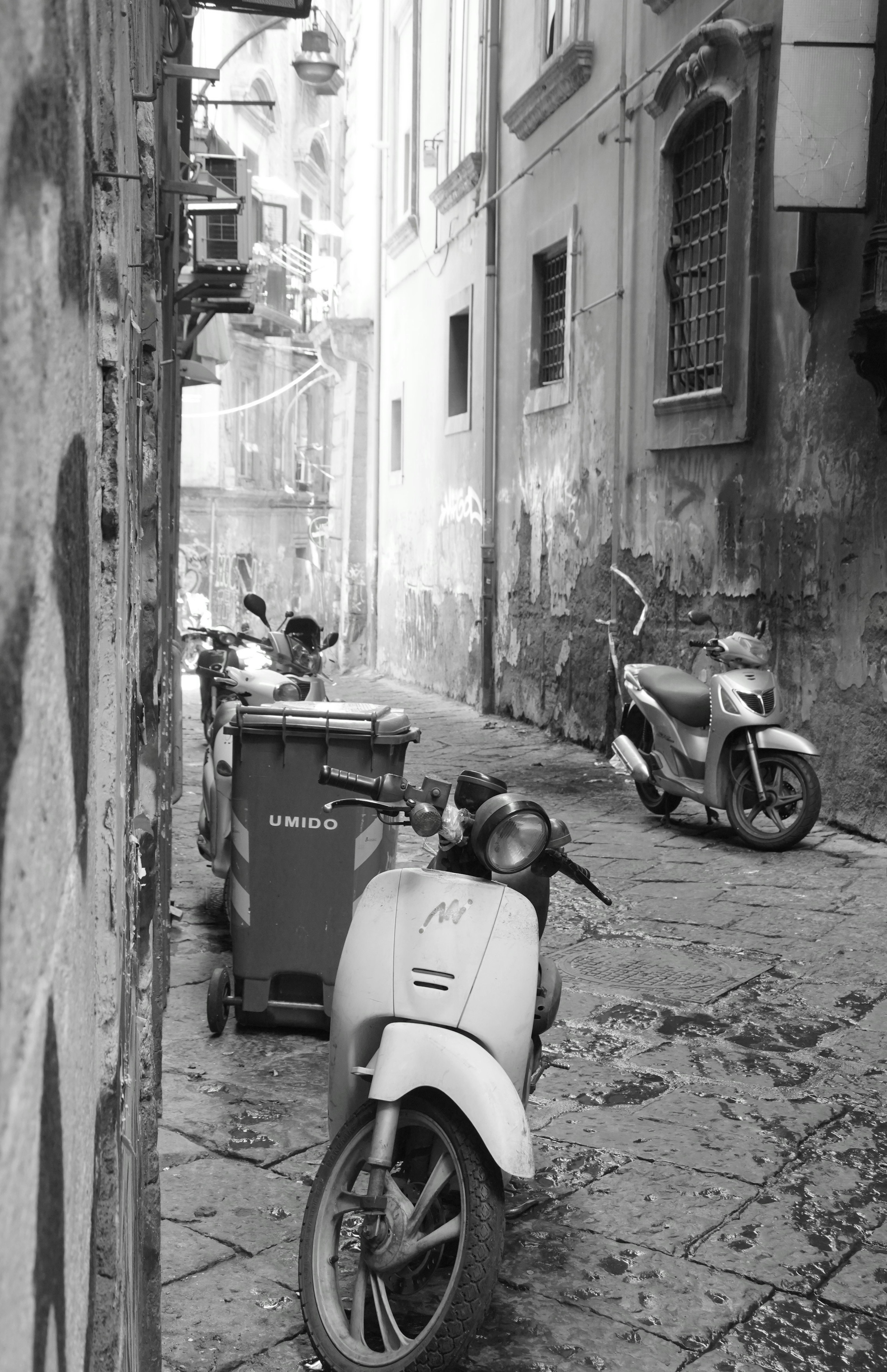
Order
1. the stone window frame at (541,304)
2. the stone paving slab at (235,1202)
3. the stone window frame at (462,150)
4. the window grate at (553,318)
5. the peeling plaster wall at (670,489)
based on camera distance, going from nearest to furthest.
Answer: the stone paving slab at (235,1202)
the peeling plaster wall at (670,489)
the stone window frame at (541,304)
the window grate at (553,318)
the stone window frame at (462,150)

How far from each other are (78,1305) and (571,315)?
11.3m

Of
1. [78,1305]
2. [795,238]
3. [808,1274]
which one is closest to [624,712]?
[795,238]

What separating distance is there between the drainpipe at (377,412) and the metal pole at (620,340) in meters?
9.55

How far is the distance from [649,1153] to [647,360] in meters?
7.54

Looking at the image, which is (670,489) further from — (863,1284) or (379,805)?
(863,1284)

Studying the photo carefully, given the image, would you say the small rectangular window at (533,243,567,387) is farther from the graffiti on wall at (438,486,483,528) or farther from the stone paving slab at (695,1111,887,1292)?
the stone paving slab at (695,1111,887,1292)

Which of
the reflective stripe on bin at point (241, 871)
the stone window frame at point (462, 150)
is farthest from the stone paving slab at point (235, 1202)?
the stone window frame at point (462, 150)

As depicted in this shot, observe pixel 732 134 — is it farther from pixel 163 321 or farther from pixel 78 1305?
pixel 78 1305

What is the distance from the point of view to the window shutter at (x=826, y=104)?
23.0ft

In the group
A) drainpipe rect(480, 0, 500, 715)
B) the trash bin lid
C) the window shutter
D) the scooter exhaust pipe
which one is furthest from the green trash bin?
drainpipe rect(480, 0, 500, 715)

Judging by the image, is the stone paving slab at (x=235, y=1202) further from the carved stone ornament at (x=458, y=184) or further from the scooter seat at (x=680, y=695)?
the carved stone ornament at (x=458, y=184)

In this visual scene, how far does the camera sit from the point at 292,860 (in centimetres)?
436

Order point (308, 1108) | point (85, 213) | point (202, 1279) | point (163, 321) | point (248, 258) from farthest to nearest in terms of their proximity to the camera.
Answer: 1. point (248, 258)
2. point (163, 321)
3. point (308, 1108)
4. point (202, 1279)
5. point (85, 213)

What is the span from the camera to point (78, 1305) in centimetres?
114
